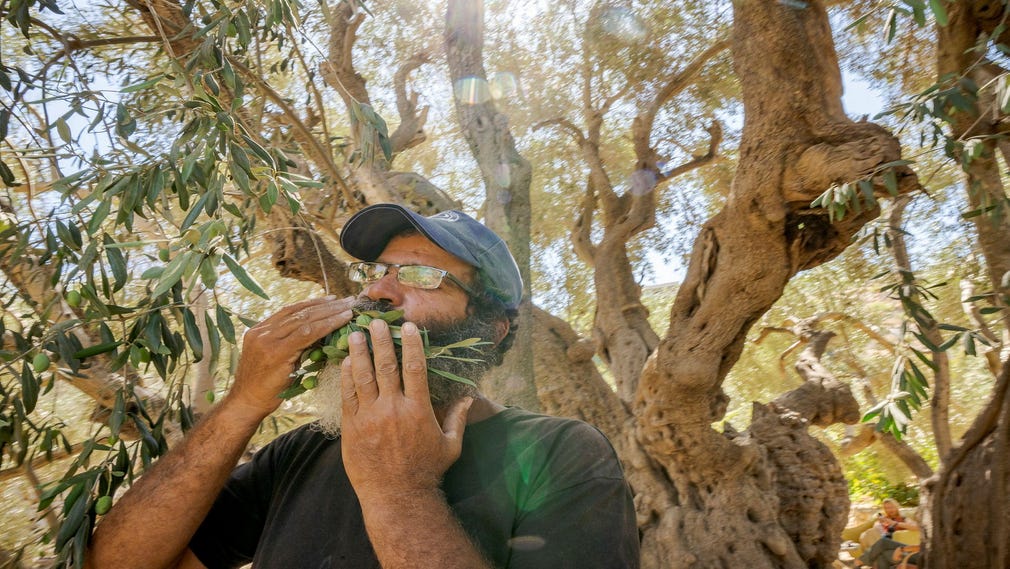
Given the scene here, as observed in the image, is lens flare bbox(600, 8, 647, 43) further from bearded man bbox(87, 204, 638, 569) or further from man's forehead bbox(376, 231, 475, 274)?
man's forehead bbox(376, 231, 475, 274)

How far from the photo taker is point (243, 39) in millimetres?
2463

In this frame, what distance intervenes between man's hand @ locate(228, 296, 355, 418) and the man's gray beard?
98 millimetres

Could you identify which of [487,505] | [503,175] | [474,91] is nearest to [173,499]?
[487,505]

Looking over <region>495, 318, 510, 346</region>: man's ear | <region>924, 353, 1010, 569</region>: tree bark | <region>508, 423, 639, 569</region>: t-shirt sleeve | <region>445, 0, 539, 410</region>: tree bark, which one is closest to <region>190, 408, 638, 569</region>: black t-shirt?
<region>508, 423, 639, 569</region>: t-shirt sleeve

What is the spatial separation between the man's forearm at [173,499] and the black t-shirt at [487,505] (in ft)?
0.53

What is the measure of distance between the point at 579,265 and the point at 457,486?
931 cm

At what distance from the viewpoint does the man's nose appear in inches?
88.0

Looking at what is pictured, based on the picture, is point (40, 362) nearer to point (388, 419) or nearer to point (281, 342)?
point (281, 342)

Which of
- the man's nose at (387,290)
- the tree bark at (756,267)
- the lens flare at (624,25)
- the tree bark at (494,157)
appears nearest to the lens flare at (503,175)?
the tree bark at (494,157)

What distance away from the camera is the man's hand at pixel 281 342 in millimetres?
1890

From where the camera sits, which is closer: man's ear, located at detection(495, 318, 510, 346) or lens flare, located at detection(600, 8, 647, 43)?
man's ear, located at detection(495, 318, 510, 346)

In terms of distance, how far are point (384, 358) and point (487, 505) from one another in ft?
1.70

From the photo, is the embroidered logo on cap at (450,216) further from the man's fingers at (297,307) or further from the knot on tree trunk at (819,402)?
the knot on tree trunk at (819,402)

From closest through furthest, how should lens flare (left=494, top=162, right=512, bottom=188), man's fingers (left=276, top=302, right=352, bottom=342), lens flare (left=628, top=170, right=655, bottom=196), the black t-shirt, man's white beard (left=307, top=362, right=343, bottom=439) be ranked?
the black t-shirt
man's fingers (left=276, top=302, right=352, bottom=342)
man's white beard (left=307, top=362, right=343, bottom=439)
lens flare (left=494, top=162, right=512, bottom=188)
lens flare (left=628, top=170, right=655, bottom=196)
